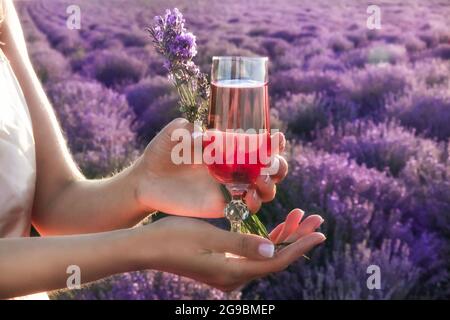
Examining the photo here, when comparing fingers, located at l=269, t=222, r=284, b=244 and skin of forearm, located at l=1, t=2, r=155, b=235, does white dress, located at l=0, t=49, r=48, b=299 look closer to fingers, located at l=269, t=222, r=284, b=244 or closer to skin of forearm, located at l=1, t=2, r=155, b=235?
skin of forearm, located at l=1, t=2, r=155, b=235

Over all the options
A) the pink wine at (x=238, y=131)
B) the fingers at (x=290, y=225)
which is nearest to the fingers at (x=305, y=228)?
the fingers at (x=290, y=225)

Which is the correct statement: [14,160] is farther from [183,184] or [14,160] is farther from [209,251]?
[209,251]

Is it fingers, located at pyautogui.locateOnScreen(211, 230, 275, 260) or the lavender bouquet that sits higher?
the lavender bouquet

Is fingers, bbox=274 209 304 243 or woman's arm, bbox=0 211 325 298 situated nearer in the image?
woman's arm, bbox=0 211 325 298

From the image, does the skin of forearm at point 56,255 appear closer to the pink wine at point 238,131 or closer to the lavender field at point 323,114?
the pink wine at point 238,131

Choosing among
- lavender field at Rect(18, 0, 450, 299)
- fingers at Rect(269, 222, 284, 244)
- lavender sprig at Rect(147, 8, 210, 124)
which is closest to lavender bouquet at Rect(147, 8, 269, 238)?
lavender sprig at Rect(147, 8, 210, 124)
